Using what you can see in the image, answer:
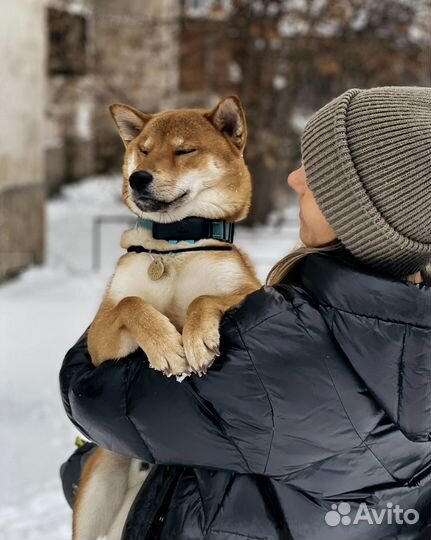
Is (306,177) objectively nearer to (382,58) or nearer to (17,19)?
(17,19)

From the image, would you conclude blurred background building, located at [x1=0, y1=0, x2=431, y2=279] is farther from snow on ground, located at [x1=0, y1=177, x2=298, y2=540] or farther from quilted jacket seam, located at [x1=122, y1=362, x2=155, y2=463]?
quilted jacket seam, located at [x1=122, y1=362, x2=155, y2=463]

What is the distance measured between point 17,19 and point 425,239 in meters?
10.1

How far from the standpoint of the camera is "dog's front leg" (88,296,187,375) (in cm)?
188

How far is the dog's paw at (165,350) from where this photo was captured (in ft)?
5.81

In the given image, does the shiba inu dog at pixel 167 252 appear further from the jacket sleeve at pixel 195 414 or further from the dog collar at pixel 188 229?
the jacket sleeve at pixel 195 414

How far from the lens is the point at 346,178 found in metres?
1.73

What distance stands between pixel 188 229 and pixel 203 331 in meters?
0.49

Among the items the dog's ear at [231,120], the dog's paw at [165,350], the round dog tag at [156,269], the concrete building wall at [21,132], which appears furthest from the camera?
the concrete building wall at [21,132]

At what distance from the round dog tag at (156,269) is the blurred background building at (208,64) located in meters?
8.86

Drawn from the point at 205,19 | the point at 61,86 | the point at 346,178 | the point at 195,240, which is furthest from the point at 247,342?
the point at 61,86

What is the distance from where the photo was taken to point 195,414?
5.49 feet
